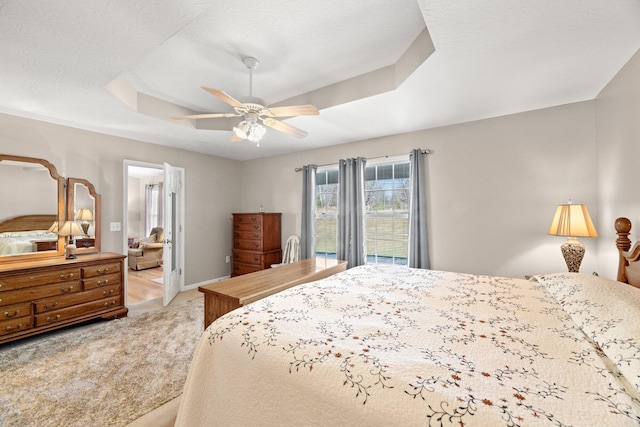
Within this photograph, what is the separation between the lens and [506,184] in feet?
9.57

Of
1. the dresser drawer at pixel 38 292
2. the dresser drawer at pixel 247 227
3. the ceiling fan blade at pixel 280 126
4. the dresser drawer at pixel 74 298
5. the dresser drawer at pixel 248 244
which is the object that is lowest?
the dresser drawer at pixel 74 298

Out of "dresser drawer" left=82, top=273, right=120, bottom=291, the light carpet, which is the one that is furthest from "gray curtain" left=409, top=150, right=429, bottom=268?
"dresser drawer" left=82, top=273, right=120, bottom=291

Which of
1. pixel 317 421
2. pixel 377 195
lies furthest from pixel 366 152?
pixel 317 421

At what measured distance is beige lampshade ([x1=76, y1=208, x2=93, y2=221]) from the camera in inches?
132

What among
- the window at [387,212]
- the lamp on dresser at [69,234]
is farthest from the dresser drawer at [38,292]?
the window at [387,212]

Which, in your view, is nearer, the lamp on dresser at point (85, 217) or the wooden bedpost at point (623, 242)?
the wooden bedpost at point (623, 242)

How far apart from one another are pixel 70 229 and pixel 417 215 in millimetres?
4394

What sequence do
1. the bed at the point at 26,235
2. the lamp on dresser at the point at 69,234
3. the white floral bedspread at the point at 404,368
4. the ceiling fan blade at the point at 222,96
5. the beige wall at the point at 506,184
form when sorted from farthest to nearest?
the lamp on dresser at the point at 69,234 → the bed at the point at 26,235 → the beige wall at the point at 506,184 → the ceiling fan blade at the point at 222,96 → the white floral bedspread at the point at 404,368

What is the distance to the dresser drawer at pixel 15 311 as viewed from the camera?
2.50 metres

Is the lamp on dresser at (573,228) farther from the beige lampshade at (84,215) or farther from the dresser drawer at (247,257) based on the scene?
the beige lampshade at (84,215)

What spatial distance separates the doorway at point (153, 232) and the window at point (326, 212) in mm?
2325

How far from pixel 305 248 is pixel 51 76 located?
3.47 m

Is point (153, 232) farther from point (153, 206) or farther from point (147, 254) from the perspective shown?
point (153, 206)

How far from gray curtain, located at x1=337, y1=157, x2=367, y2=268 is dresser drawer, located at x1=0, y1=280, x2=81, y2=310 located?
329cm
